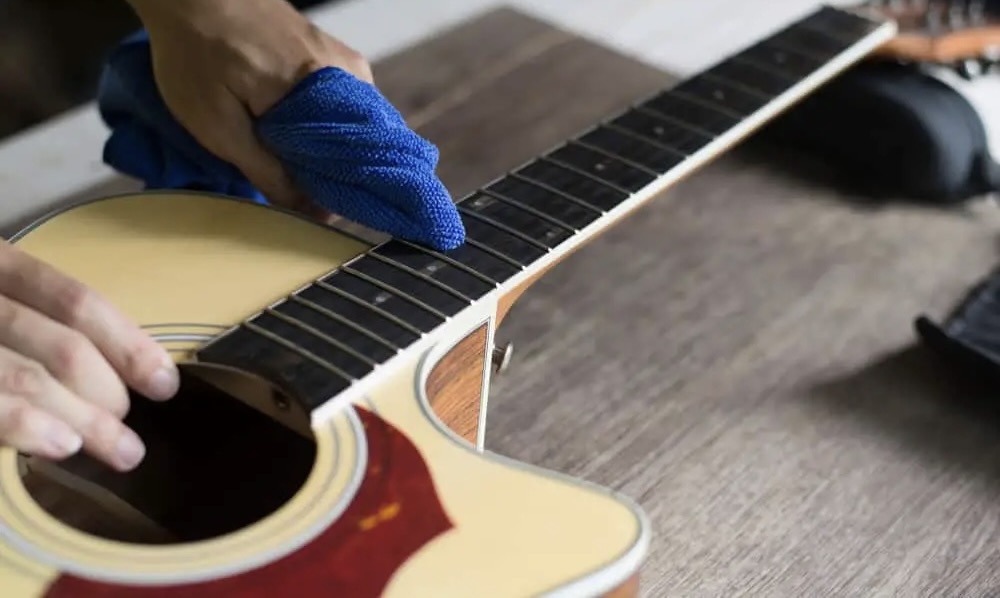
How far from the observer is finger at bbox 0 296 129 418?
0.50 meters

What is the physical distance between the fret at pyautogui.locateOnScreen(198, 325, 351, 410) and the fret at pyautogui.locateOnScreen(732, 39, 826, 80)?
403 millimetres

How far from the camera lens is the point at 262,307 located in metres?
0.57

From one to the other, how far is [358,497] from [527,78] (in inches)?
23.5

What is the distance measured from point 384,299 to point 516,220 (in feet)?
0.32

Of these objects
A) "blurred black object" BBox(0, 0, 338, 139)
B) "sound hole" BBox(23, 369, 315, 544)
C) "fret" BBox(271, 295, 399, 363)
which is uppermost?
"fret" BBox(271, 295, 399, 363)

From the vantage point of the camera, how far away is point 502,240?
0.62 m

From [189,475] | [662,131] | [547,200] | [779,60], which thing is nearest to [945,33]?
[779,60]

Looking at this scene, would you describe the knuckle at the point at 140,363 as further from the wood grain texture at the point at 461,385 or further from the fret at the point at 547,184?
the fret at the point at 547,184

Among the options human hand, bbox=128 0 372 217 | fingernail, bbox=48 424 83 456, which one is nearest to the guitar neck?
human hand, bbox=128 0 372 217

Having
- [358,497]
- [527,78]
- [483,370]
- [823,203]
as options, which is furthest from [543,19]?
→ [358,497]

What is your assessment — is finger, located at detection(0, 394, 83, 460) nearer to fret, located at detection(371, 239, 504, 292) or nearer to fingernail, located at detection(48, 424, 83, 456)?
fingernail, located at detection(48, 424, 83, 456)

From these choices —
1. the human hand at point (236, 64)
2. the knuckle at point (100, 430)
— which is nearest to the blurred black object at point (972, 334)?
the human hand at point (236, 64)

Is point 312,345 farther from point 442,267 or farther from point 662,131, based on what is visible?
point 662,131

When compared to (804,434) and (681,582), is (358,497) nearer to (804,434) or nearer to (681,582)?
(681,582)
